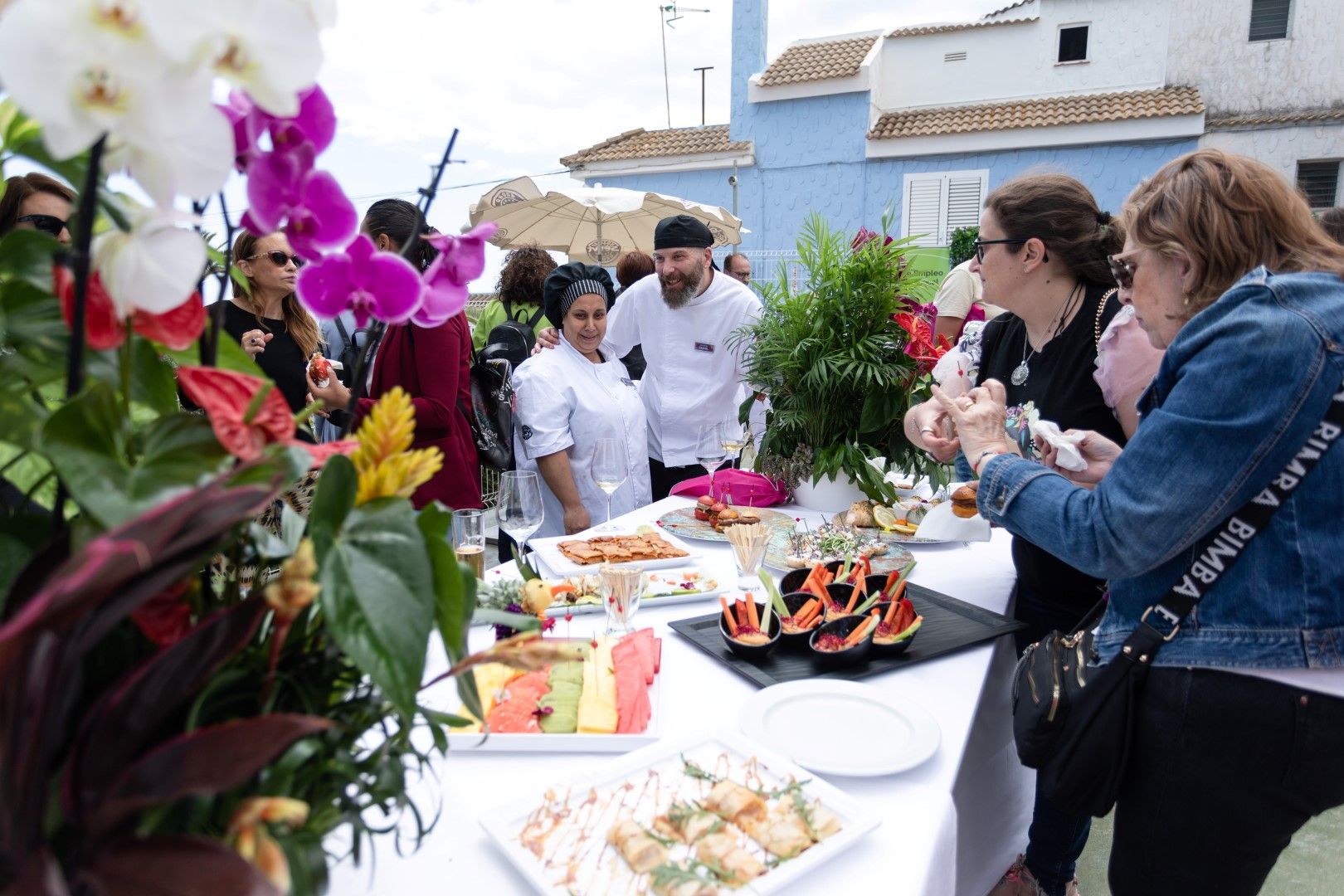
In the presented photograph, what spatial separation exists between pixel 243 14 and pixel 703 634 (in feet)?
4.60

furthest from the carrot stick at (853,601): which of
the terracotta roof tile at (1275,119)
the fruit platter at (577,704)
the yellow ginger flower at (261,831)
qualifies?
the terracotta roof tile at (1275,119)

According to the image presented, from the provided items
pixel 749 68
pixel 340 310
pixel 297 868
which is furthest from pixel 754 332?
pixel 749 68

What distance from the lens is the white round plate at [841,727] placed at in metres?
1.18

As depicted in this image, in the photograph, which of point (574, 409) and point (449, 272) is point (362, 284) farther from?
point (574, 409)

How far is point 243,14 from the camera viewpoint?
0.44 metres

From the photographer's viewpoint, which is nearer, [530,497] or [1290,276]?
[1290,276]

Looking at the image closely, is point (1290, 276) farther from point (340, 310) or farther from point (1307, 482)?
point (340, 310)

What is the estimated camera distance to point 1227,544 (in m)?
1.25

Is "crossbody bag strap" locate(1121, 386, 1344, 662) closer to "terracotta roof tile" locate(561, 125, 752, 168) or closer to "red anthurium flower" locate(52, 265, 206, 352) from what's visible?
"red anthurium flower" locate(52, 265, 206, 352)

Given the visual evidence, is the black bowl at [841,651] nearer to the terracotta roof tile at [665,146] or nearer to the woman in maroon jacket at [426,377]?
the woman in maroon jacket at [426,377]

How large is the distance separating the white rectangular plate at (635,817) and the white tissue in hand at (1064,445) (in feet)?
3.53

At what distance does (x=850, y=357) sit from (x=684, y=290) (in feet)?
5.69

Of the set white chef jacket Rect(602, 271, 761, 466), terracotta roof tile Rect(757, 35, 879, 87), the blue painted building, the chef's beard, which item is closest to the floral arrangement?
white chef jacket Rect(602, 271, 761, 466)

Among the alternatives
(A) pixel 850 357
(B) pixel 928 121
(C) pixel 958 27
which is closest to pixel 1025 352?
(A) pixel 850 357
